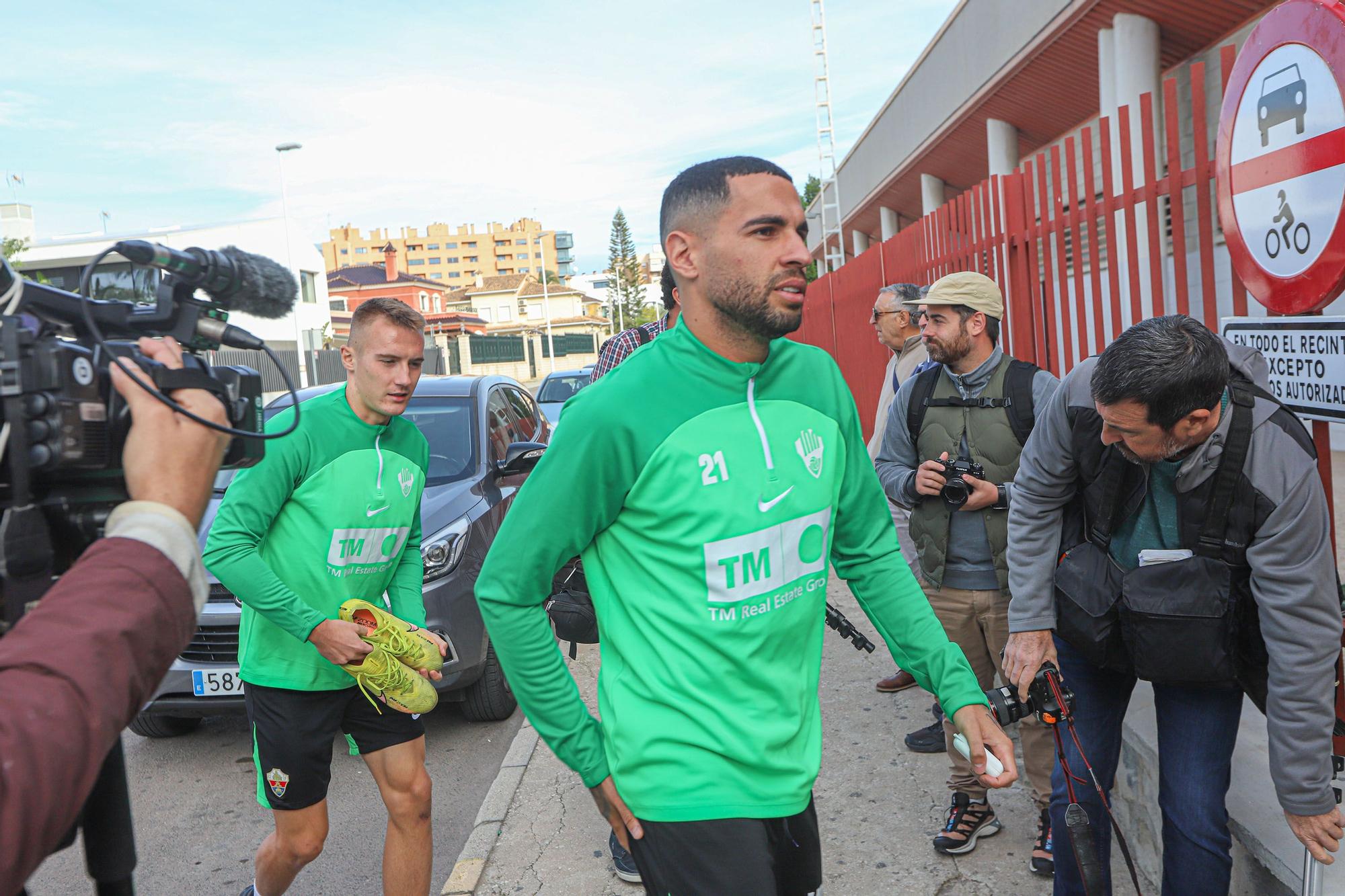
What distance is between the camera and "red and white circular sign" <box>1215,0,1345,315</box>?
2.54 metres

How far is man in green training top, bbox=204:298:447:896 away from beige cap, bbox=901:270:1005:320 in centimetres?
203

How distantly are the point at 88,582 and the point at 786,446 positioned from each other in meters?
1.39

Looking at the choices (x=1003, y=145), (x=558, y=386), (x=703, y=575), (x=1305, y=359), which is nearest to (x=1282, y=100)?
(x=1305, y=359)

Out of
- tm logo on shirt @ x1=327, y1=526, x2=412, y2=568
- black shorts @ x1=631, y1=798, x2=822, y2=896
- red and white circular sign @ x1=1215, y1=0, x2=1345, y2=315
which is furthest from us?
tm logo on shirt @ x1=327, y1=526, x2=412, y2=568

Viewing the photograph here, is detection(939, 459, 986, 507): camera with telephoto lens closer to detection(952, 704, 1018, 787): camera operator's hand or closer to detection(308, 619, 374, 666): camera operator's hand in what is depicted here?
detection(952, 704, 1018, 787): camera operator's hand

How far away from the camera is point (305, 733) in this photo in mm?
3377

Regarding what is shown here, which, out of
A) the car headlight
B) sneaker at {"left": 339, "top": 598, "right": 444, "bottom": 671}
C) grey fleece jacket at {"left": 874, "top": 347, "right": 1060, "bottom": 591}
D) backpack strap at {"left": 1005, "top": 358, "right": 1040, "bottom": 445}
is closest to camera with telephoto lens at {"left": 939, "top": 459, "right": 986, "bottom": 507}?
grey fleece jacket at {"left": 874, "top": 347, "right": 1060, "bottom": 591}

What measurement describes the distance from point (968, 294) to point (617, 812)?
2.75 metres

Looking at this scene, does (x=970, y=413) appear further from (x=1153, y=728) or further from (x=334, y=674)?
(x=334, y=674)

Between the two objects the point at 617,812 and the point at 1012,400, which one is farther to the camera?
the point at 1012,400

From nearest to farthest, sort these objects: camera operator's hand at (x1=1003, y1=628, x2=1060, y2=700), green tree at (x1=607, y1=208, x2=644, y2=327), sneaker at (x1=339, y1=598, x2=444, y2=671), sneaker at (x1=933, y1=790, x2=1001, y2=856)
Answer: camera operator's hand at (x1=1003, y1=628, x2=1060, y2=700), sneaker at (x1=339, y1=598, x2=444, y2=671), sneaker at (x1=933, y1=790, x2=1001, y2=856), green tree at (x1=607, y1=208, x2=644, y2=327)

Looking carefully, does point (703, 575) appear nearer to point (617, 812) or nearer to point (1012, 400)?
point (617, 812)

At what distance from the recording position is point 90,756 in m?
1.05

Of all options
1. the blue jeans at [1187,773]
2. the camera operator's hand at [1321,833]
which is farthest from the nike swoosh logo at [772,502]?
the camera operator's hand at [1321,833]
